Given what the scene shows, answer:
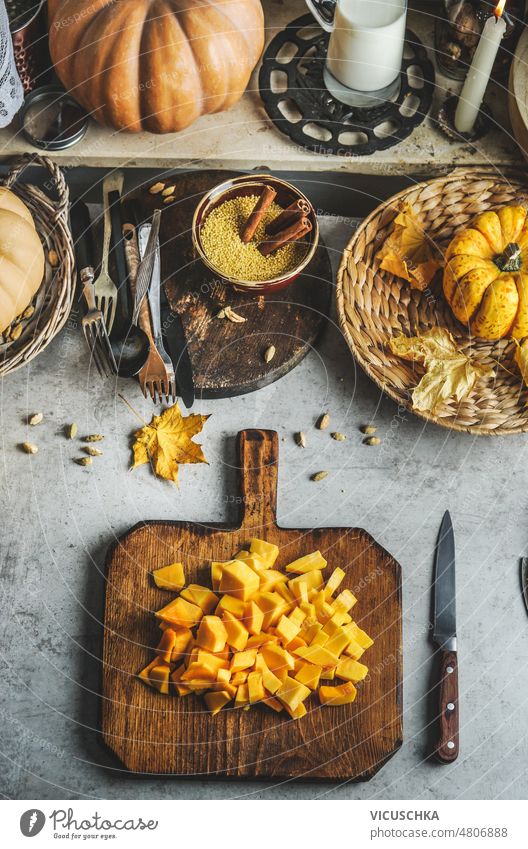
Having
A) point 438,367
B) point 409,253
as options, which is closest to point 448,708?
point 438,367

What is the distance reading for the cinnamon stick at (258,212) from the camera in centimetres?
150

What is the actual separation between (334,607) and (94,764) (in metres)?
0.47

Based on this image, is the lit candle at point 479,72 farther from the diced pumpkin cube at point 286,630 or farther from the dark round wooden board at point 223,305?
the diced pumpkin cube at point 286,630

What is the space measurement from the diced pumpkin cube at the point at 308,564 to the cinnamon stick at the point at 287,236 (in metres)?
0.54

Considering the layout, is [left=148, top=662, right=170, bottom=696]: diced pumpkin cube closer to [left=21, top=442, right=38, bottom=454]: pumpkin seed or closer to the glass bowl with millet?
[left=21, top=442, right=38, bottom=454]: pumpkin seed

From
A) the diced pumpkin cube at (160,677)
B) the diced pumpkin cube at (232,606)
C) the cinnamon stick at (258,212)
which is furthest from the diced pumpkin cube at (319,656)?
the cinnamon stick at (258,212)

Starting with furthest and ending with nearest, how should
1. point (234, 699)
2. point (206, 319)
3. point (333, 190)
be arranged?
1. point (333, 190)
2. point (206, 319)
3. point (234, 699)

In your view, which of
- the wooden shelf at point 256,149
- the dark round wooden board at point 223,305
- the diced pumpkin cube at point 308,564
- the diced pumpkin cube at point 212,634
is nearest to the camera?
the diced pumpkin cube at point 212,634

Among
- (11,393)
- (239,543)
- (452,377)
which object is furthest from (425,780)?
(11,393)

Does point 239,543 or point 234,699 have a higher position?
point 239,543

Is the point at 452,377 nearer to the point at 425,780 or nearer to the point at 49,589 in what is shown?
the point at 425,780

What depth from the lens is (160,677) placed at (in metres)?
1.34

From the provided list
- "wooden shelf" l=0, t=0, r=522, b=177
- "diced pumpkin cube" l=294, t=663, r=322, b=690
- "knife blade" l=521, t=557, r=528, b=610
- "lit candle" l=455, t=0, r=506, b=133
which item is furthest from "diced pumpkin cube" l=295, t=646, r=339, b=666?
"lit candle" l=455, t=0, r=506, b=133

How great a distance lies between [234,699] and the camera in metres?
1.34
